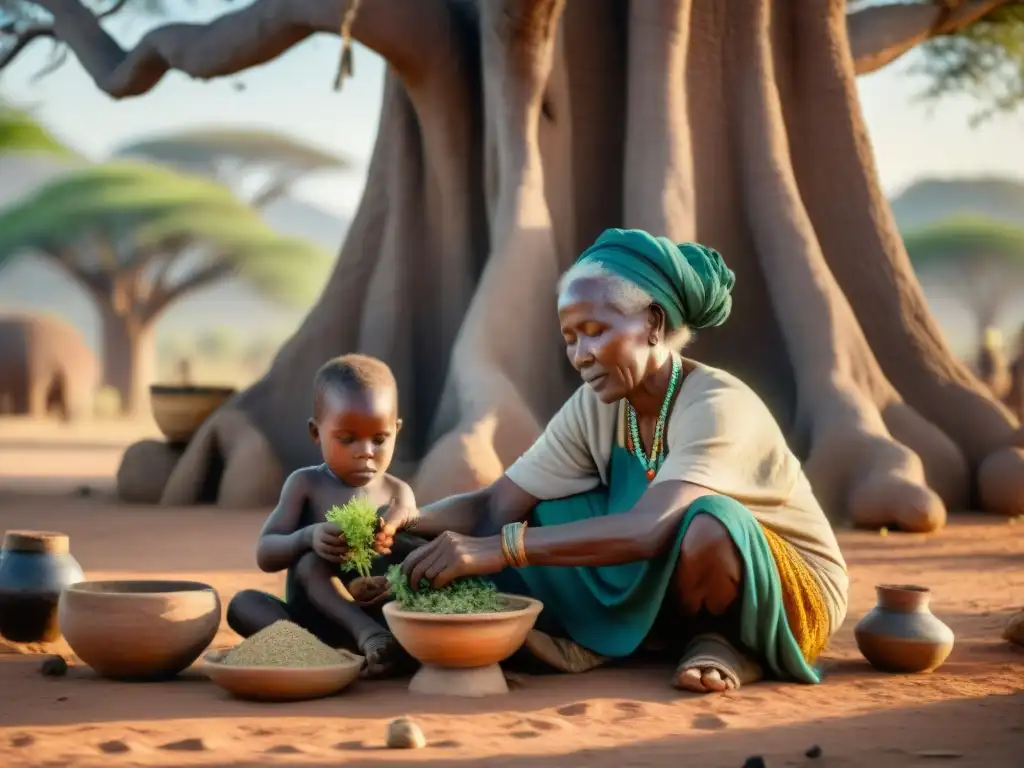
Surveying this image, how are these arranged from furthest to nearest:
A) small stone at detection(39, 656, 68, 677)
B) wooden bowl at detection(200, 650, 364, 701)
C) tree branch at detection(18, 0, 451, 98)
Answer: tree branch at detection(18, 0, 451, 98) < small stone at detection(39, 656, 68, 677) < wooden bowl at detection(200, 650, 364, 701)

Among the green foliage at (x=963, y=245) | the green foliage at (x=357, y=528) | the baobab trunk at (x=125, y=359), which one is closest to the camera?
the green foliage at (x=357, y=528)

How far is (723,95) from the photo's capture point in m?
9.56

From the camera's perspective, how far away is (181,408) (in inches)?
405

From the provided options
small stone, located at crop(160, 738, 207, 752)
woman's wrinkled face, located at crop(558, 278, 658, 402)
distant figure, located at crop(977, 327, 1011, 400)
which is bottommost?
small stone, located at crop(160, 738, 207, 752)

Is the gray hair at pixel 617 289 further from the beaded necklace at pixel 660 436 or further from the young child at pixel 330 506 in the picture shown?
the young child at pixel 330 506

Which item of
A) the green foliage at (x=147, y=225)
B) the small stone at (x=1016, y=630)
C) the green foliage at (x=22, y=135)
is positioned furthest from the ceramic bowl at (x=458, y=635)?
the green foliage at (x=147, y=225)

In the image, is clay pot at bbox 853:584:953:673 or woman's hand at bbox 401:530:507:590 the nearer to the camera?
woman's hand at bbox 401:530:507:590

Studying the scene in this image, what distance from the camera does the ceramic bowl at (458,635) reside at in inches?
141

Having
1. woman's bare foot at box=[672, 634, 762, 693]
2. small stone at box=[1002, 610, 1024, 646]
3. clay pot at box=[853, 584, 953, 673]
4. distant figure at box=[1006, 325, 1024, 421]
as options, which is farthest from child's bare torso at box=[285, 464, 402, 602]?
distant figure at box=[1006, 325, 1024, 421]

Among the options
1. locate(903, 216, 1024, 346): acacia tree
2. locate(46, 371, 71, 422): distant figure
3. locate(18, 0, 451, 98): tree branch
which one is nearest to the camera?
locate(18, 0, 451, 98): tree branch

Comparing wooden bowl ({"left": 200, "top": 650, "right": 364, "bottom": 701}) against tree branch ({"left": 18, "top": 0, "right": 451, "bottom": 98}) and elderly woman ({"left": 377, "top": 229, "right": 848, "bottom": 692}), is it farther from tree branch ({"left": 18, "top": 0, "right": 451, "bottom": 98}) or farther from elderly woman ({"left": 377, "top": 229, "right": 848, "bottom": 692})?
tree branch ({"left": 18, "top": 0, "right": 451, "bottom": 98})

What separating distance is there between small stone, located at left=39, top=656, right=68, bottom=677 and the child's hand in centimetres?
79

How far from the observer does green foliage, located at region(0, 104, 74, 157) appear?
22391mm

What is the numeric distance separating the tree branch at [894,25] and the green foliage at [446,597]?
8.70 m
